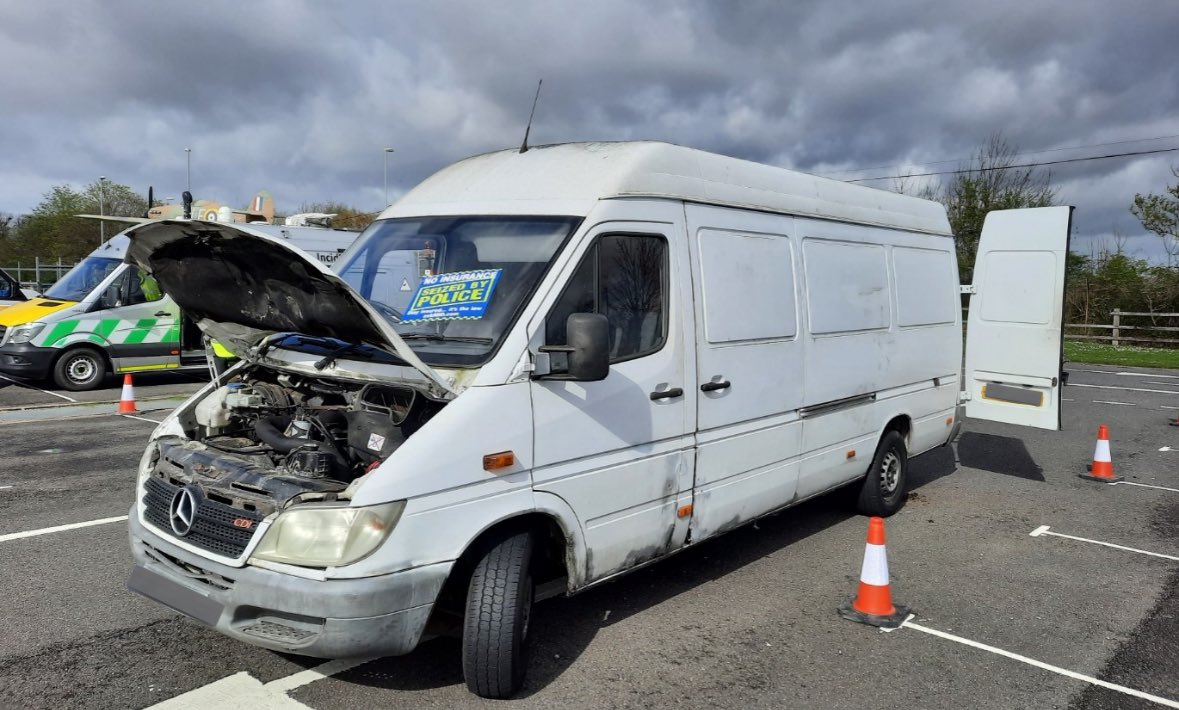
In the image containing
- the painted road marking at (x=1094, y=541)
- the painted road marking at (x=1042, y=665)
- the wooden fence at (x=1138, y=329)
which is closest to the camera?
the painted road marking at (x=1042, y=665)

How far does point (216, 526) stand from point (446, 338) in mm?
1273

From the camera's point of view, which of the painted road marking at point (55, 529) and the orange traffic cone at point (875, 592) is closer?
the orange traffic cone at point (875, 592)

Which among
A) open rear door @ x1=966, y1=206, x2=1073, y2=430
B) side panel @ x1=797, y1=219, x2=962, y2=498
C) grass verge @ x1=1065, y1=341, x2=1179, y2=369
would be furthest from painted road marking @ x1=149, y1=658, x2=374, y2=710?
grass verge @ x1=1065, y1=341, x2=1179, y2=369

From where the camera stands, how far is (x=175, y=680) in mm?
3904

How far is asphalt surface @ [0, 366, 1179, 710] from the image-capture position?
395 cm

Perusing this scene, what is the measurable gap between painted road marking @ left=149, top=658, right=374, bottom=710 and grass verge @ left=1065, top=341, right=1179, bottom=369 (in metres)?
25.5

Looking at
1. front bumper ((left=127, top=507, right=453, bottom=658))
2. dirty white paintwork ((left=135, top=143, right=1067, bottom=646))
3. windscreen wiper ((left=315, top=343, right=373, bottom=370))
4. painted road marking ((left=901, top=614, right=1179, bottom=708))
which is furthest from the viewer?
windscreen wiper ((left=315, top=343, right=373, bottom=370))

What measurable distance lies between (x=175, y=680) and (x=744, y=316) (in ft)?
11.5

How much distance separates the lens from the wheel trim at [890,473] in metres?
7.11

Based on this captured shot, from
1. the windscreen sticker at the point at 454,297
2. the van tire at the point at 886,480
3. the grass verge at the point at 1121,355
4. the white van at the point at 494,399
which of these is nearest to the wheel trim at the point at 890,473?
the van tire at the point at 886,480

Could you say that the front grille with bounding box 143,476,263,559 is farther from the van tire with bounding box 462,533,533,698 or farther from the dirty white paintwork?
the van tire with bounding box 462,533,533,698

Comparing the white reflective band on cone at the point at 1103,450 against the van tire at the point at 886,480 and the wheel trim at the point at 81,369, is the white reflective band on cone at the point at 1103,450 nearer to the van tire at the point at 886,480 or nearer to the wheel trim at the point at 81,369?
the van tire at the point at 886,480

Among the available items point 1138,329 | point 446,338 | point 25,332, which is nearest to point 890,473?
point 446,338

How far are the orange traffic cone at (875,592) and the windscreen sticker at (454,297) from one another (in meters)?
2.51
